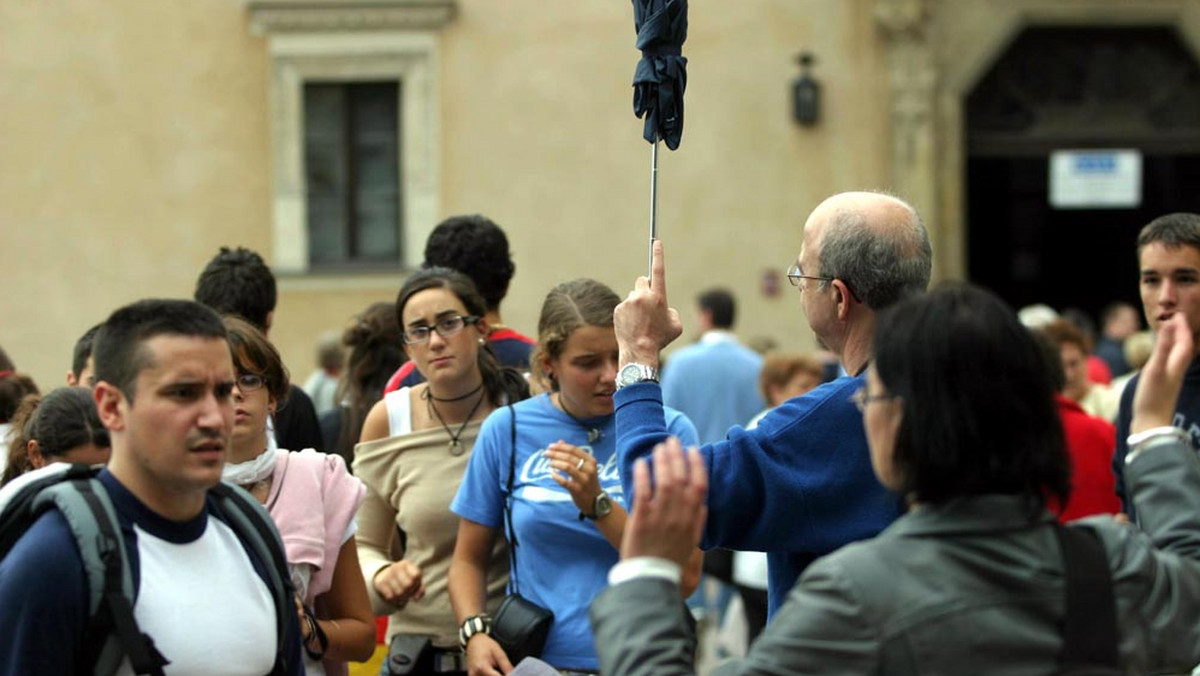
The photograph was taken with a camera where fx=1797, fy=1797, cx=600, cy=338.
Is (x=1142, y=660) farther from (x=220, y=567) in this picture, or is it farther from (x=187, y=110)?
(x=187, y=110)

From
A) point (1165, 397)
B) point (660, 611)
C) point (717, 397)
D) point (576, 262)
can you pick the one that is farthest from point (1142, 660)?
point (576, 262)

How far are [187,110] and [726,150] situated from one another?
502 centimetres

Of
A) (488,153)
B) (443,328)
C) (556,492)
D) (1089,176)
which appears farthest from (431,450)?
(1089,176)

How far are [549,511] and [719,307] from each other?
23.4 feet

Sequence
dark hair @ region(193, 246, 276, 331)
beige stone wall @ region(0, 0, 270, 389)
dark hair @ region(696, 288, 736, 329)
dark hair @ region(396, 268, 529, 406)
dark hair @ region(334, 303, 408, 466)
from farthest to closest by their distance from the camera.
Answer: beige stone wall @ region(0, 0, 270, 389) → dark hair @ region(696, 288, 736, 329) → dark hair @ region(334, 303, 408, 466) → dark hair @ region(193, 246, 276, 331) → dark hair @ region(396, 268, 529, 406)

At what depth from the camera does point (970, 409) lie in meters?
2.63

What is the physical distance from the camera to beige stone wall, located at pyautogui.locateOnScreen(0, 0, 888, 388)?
54.6 ft

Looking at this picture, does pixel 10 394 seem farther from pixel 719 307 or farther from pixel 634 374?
pixel 719 307

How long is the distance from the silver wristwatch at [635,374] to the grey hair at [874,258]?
1.40 ft

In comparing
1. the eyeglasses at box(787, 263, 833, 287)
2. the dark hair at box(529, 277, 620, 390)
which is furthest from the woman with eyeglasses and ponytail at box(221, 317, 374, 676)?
the eyeglasses at box(787, 263, 833, 287)

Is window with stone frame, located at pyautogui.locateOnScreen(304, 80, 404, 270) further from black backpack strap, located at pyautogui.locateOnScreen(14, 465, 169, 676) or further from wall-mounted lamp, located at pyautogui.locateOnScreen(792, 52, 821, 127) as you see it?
black backpack strap, located at pyautogui.locateOnScreen(14, 465, 169, 676)

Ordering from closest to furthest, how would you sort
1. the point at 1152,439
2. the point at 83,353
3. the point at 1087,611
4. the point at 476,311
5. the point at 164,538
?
1. the point at 1087,611
2. the point at 1152,439
3. the point at 164,538
4. the point at 83,353
5. the point at 476,311

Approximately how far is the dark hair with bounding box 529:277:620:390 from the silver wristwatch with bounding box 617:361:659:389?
1.01 meters

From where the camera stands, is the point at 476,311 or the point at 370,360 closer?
the point at 476,311
